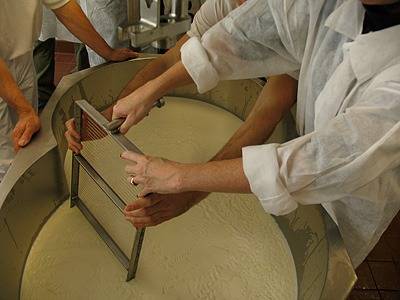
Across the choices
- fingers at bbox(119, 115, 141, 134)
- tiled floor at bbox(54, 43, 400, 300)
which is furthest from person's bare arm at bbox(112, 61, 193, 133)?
tiled floor at bbox(54, 43, 400, 300)

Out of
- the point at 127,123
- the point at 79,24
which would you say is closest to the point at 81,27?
Result: the point at 79,24

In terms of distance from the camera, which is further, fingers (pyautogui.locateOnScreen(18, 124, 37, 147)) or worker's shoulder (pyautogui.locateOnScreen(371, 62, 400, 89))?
fingers (pyautogui.locateOnScreen(18, 124, 37, 147))

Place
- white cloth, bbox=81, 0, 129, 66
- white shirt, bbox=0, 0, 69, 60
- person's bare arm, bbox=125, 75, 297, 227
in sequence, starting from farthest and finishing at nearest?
white cloth, bbox=81, 0, 129, 66
white shirt, bbox=0, 0, 69, 60
person's bare arm, bbox=125, 75, 297, 227

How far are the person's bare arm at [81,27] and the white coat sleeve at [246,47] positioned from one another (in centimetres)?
58

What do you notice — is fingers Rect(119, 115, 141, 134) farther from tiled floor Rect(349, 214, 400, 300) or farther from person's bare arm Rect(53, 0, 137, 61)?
tiled floor Rect(349, 214, 400, 300)

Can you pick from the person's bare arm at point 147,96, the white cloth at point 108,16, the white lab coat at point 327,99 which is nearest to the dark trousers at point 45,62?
the white cloth at point 108,16

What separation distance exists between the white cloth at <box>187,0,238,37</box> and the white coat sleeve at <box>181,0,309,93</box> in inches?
12.1

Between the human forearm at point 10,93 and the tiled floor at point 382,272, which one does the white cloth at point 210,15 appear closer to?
the human forearm at point 10,93

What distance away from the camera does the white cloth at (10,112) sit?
1376 mm

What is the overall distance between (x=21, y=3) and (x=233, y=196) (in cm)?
92

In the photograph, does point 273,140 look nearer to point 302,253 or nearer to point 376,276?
point 302,253

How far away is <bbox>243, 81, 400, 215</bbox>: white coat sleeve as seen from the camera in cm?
70

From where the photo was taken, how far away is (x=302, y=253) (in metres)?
1.25

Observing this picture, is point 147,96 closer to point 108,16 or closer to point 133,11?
point 133,11
